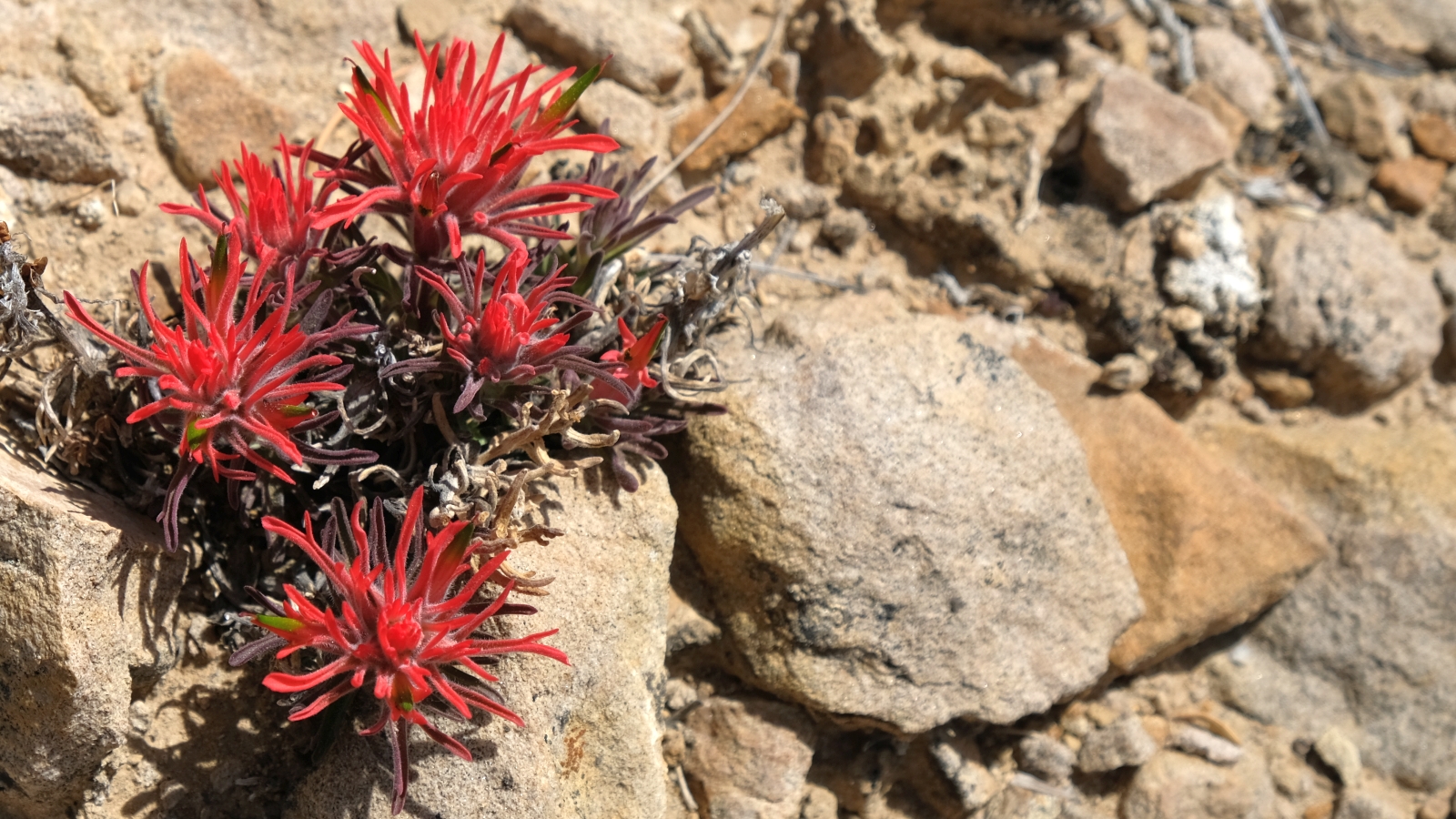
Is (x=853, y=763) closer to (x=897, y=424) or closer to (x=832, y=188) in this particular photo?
(x=897, y=424)

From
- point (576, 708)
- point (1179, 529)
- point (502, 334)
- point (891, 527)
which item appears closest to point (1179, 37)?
point (1179, 529)

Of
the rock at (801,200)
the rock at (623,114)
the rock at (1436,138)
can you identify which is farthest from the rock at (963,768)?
the rock at (1436,138)

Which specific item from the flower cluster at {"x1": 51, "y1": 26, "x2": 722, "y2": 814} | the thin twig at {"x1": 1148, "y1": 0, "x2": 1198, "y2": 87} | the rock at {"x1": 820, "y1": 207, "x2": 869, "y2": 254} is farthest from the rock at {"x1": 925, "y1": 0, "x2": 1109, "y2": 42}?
the flower cluster at {"x1": 51, "y1": 26, "x2": 722, "y2": 814}

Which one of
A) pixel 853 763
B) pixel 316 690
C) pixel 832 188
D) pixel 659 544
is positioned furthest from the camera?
pixel 832 188

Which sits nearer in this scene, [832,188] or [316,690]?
[316,690]

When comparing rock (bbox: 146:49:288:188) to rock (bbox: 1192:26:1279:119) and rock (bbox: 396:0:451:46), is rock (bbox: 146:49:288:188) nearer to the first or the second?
rock (bbox: 396:0:451:46)

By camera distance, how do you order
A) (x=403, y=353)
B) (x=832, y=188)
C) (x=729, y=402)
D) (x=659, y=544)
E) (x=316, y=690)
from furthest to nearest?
1. (x=832, y=188)
2. (x=729, y=402)
3. (x=659, y=544)
4. (x=403, y=353)
5. (x=316, y=690)

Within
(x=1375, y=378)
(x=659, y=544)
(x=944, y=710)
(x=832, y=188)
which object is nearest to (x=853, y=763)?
(x=944, y=710)
